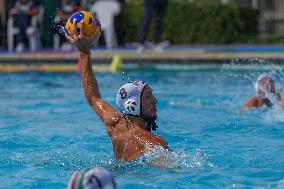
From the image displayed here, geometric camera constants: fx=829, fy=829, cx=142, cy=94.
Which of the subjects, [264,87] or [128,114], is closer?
[128,114]

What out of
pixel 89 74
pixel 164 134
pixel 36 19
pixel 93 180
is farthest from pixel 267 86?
pixel 36 19

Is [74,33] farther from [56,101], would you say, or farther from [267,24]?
[267,24]

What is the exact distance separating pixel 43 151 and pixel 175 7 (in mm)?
11419

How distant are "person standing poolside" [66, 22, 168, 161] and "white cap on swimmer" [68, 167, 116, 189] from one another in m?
1.90

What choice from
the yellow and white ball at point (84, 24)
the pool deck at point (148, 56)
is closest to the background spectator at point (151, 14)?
the pool deck at point (148, 56)

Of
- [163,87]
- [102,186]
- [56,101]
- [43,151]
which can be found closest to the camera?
[102,186]

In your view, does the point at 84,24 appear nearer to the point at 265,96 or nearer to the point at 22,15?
the point at 265,96

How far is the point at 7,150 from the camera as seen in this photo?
7754 millimetres

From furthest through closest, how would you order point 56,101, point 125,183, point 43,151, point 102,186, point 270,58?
point 270,58
point 56,101
point 43,151
point 125,183
point 102,186

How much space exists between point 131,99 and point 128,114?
15 centimetres

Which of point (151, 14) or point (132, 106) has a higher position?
point (151, 14)

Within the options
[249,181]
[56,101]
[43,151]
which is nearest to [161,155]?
[249,181]

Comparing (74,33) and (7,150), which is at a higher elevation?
(74,33)

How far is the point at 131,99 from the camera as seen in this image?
239 inches
